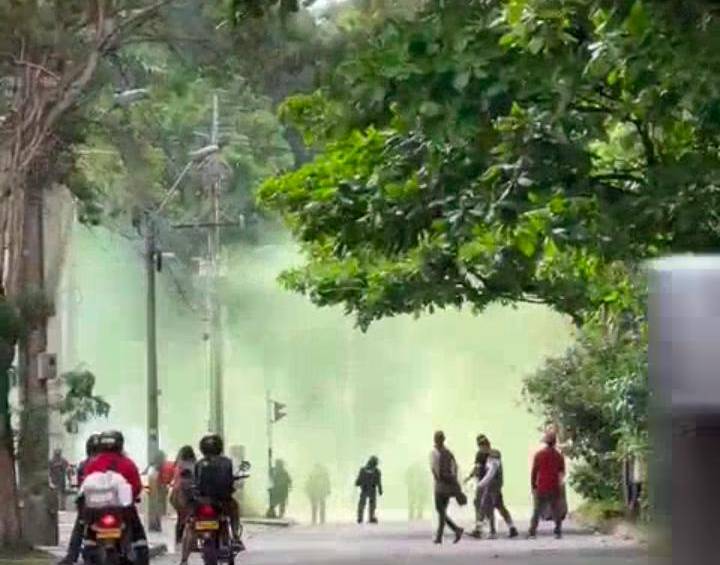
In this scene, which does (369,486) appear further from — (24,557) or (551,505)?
(24,557)

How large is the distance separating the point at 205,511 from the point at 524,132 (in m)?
6.59

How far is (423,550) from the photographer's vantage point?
27.5 m

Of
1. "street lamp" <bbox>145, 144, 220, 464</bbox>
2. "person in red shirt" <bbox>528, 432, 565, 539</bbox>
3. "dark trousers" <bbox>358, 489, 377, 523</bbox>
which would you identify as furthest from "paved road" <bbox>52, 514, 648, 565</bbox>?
"dark trousers" <bbox>358, 489, 377, 523</bbox>

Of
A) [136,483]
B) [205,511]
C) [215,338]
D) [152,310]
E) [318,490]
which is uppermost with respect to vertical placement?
[215,338]

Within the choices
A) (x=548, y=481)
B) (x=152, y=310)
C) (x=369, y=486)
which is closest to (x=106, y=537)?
(x=548, y=481)

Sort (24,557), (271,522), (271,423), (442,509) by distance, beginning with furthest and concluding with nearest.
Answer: (271,423) → (271,522) → (442,509) → (24,557)

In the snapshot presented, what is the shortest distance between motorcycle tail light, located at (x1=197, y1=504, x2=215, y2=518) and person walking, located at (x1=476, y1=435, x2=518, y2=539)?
1008 cm

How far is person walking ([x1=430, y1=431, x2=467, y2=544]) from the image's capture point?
95.8 feet

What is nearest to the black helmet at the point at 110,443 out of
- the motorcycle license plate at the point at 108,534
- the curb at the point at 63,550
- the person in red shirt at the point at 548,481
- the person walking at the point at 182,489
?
the motorcycle license plate at the point at 108,534

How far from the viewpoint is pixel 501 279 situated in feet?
79.0

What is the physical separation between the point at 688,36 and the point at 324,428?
143 feet

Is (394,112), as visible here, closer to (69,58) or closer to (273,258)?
(69,58)

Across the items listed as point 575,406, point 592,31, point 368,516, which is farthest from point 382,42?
point 368,516

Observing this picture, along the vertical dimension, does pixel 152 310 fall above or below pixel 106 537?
above
